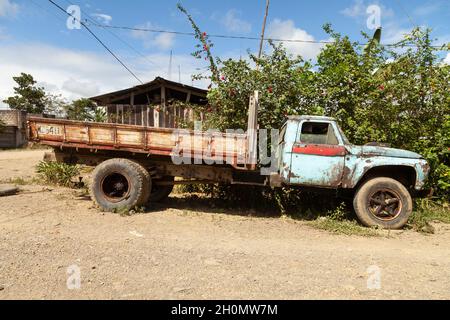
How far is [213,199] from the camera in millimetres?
7164

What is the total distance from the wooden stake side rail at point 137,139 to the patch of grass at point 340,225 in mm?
1797

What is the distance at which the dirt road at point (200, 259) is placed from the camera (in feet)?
9.75

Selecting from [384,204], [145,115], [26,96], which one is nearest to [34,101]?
[26,96]

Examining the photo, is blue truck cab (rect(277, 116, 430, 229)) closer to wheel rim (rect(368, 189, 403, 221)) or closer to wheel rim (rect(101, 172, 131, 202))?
wheel rim (rect(368, 189, 403, 221))

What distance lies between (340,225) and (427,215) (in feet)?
7.71

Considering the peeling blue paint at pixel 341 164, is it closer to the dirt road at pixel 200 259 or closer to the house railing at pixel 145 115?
the dirt road at pixel 200 259

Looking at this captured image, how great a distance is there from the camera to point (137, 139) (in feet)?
18.2

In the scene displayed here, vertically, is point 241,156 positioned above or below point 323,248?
above

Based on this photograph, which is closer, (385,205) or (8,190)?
(385,205)

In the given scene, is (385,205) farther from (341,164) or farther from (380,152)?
(341,164)

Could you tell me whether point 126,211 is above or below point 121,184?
below

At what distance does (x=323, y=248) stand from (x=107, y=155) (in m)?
4.12
